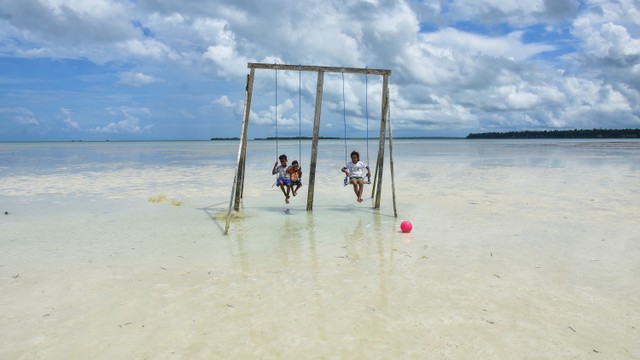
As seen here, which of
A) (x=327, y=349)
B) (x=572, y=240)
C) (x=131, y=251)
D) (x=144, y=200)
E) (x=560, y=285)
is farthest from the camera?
(x=144, y=200)

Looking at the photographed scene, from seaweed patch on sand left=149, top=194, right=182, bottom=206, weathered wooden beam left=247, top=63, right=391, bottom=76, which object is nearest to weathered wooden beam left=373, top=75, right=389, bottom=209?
weathered wooden beam left=247, top=63, right=391, bottom=76

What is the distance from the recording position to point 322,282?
5906 mm

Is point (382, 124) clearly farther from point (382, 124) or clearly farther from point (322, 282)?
point (322, 282)

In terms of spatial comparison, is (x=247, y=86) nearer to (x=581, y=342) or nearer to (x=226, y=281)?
(x=226, y=281)

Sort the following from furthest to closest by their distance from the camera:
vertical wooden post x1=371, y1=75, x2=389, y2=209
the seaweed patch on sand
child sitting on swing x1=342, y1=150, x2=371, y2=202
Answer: the seaweed patch on sand → child sitting on swing x1=342, y1=150, x2=371, y2=202 → vertical wooden post x1=371, y1=75, x2=389, y2=209

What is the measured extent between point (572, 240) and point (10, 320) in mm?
8809

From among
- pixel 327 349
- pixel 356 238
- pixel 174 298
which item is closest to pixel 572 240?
pixel 356 238

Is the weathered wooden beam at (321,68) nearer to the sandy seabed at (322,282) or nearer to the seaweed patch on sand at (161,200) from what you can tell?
the sandy seabed at (322,282)

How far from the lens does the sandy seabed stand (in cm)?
428

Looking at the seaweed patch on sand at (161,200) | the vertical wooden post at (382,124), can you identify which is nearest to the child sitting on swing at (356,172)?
the vertical wooden post at (382,124)

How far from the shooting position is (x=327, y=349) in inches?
164

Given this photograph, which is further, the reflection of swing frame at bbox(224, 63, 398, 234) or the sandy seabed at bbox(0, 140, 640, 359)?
the reflection of swing frame at bbox(224, 63, 398, 234)

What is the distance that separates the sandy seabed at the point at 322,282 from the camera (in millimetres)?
4281

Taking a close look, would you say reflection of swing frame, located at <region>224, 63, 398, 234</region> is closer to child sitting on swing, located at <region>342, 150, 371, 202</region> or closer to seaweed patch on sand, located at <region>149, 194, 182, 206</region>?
child sitting on swing, located at <region>342, 150, 371, 202</region>
